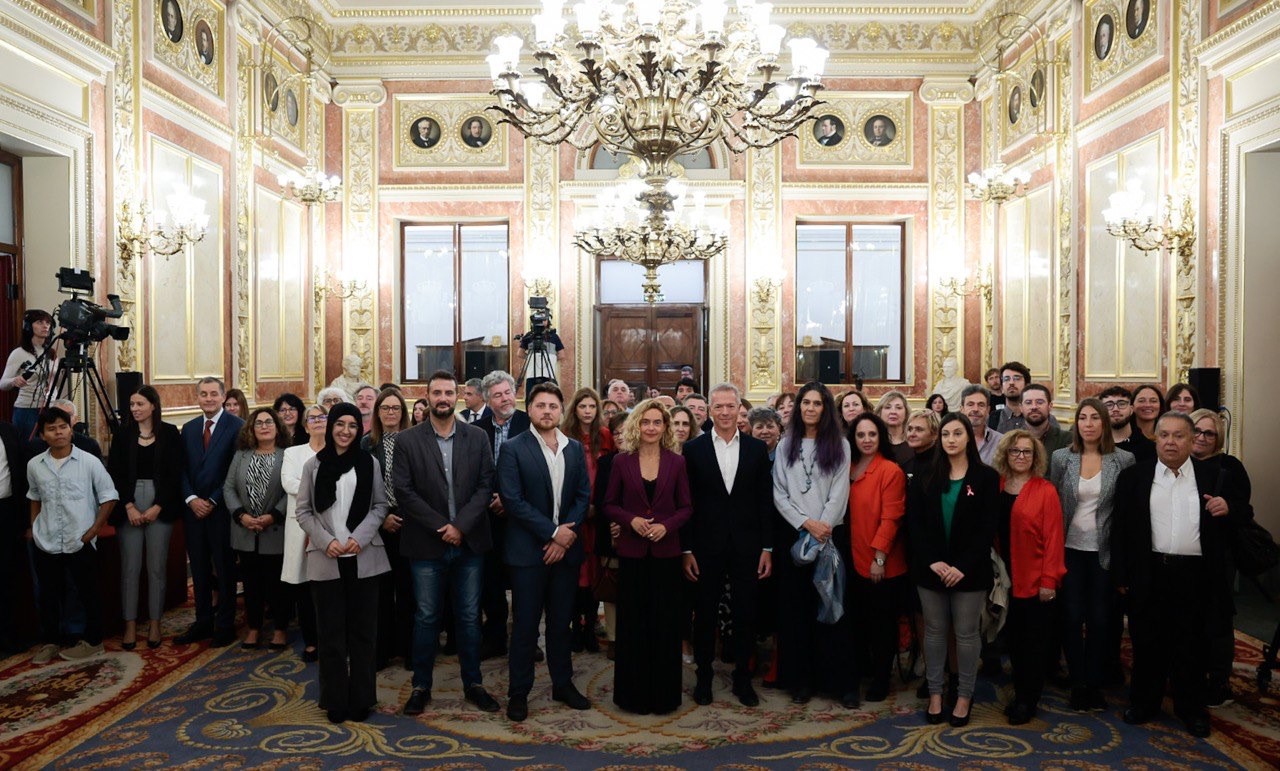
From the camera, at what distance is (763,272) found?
39.5 feet

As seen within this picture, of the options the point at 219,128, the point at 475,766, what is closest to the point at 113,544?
the point at 475,766

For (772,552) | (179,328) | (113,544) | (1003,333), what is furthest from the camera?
(1003,333)

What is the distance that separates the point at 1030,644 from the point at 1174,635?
613 millimetres

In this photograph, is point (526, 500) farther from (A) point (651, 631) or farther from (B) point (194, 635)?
(B) point (194, 635)

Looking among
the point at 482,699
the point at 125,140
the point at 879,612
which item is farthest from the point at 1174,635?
the point at 125,140

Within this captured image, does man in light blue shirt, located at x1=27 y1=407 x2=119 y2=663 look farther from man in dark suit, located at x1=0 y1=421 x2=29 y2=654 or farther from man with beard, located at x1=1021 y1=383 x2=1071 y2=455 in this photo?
man with beard, located at x1=1021 y1=383 x2=1071 y2=455

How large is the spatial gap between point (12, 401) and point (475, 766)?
18.4 ft

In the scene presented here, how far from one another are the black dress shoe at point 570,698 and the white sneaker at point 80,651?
2742mm

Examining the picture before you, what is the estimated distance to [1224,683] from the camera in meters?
4.41

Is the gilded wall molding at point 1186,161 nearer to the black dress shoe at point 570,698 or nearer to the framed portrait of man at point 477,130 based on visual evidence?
the black dress shoe at point 570,698

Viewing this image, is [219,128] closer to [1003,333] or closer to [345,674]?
[345,674]

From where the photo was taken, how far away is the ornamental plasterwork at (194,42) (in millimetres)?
8320

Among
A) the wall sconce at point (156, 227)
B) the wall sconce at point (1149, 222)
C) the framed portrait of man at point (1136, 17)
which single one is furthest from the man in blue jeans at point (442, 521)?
the framed portrait of man at point (1136, 17)

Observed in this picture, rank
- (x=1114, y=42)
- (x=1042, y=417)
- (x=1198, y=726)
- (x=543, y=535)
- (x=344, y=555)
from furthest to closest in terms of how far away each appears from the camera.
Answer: (x=1114, y=42), (x=1042, y=417), (x=543, y=535), (x=344, y=555), (x=1198, y=726)
